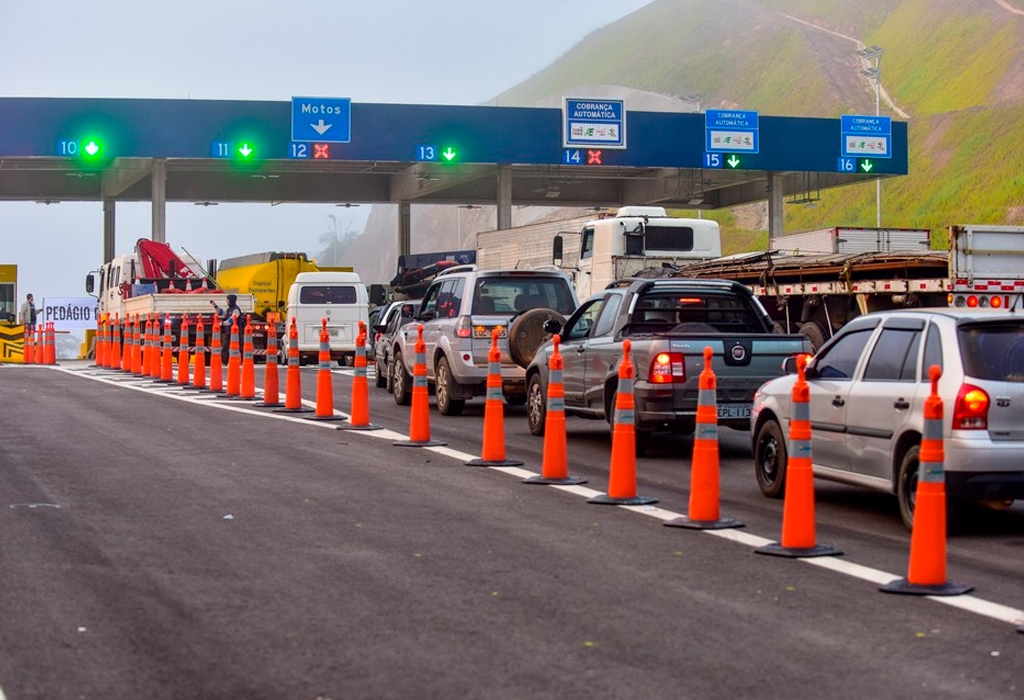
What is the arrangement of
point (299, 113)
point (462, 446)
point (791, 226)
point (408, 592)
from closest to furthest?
point (408, 592)
point (462, 446)
point (299, 113)
point (791, 226)

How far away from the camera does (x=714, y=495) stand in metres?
10.3

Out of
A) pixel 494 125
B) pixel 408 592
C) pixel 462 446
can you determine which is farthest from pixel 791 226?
pixel 408 592

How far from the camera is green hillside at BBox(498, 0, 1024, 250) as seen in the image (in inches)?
3415

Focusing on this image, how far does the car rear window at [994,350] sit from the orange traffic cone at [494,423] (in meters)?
4.80

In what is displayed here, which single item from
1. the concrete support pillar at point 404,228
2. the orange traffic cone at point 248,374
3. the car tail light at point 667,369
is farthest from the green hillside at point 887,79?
the car tail light at point 667,369

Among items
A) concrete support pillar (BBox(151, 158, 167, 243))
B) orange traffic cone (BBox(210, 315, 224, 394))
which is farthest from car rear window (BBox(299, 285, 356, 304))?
concrete support pillar (BBox(151, 158, 167, 243))

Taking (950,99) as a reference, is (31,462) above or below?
below

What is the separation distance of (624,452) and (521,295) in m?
8.96

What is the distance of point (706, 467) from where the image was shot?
→ 10.2m

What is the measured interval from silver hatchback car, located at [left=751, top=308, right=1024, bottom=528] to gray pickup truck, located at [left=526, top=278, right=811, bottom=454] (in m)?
2.64

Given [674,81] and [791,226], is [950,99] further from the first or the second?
[674,81]

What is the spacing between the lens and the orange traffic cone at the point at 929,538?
812cm

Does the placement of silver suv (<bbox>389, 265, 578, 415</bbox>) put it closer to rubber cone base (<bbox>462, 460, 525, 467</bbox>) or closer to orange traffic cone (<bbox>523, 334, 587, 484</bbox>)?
rubber cone base (<bbox>462, 460, 525, 467</bbox>)

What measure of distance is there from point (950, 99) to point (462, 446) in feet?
323
